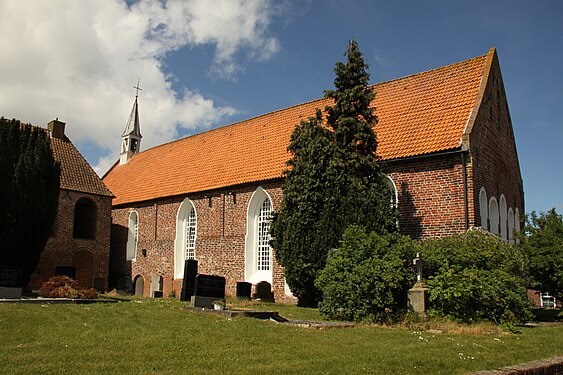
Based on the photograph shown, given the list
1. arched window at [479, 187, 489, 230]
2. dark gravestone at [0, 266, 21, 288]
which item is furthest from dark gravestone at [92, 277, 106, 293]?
arched window at [479, 187, 489, 230]

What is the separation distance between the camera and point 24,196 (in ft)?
63.9

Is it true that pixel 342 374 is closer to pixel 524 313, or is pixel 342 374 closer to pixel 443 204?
Result: pixel 524 313

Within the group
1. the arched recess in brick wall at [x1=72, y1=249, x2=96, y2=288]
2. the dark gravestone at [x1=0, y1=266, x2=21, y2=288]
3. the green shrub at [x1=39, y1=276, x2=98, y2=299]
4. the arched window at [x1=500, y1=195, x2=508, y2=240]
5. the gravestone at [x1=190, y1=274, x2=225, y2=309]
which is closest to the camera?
the gravestone at [x1=190, y1=274, x2=225, y2=309]

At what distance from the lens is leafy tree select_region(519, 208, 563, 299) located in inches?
626

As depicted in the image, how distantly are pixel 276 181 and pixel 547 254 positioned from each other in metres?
11.2

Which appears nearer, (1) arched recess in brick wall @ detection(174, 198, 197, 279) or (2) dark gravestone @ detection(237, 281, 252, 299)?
(2) dark gravestone @ detection(237, 281, 252, 299)

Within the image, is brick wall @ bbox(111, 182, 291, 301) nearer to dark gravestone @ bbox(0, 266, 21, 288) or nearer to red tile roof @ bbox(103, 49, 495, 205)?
red tile roof @ bbox(103, 49, 495, 205)

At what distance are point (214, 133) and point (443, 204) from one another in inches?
696

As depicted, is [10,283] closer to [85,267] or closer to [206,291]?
[206,291]

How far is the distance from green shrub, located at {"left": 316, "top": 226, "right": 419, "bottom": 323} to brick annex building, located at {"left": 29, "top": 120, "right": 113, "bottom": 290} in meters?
16.6

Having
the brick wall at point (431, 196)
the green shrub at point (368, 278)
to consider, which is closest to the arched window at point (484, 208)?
the brick wall at point (431, 196)

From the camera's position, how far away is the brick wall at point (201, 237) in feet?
79.6

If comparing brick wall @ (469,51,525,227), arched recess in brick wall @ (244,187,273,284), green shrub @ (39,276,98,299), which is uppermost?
brick wall @ (469,51,525,227)

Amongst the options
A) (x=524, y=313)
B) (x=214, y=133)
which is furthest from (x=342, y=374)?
(x=214, y=133)
